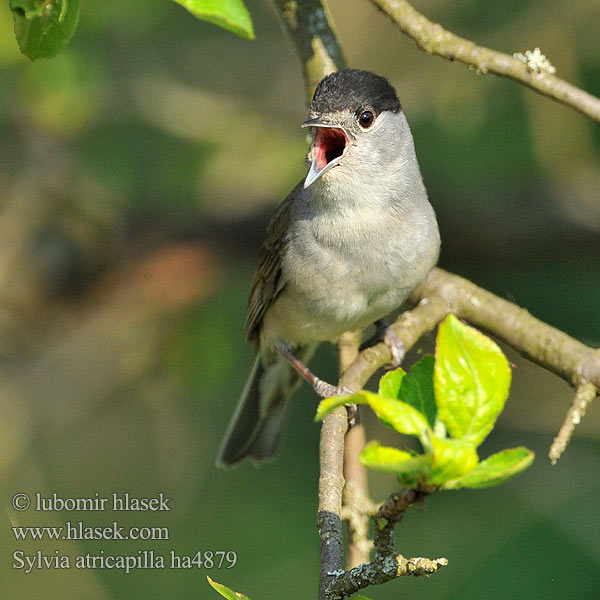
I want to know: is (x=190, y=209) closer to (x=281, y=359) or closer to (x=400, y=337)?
(x=281, y=359)

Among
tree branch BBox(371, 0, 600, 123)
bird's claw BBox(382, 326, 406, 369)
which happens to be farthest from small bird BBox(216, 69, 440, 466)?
tree branch BBox(371, 0, 600, 123)

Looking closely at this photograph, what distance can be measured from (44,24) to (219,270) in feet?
9.71

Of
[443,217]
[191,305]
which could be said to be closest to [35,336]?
[191,305]

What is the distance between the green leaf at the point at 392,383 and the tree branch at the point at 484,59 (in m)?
1.37

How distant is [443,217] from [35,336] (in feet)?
7.84

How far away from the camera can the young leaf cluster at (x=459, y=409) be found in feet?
4.90

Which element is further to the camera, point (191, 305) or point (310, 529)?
point (310, 529)

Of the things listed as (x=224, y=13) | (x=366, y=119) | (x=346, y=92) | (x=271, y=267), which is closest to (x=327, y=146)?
(x=366, y=119)

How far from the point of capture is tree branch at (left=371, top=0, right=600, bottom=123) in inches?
104

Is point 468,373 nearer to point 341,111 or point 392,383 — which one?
point 392,383

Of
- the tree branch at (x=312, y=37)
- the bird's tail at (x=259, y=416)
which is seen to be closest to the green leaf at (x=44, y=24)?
the tree branch at (x=312, y=37)

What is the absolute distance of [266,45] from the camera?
6.01 meters

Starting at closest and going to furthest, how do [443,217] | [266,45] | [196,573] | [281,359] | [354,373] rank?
[354,373]
[281,359]
[443,217]
[196,573]
[266,45]

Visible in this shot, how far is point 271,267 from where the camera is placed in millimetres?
3715
